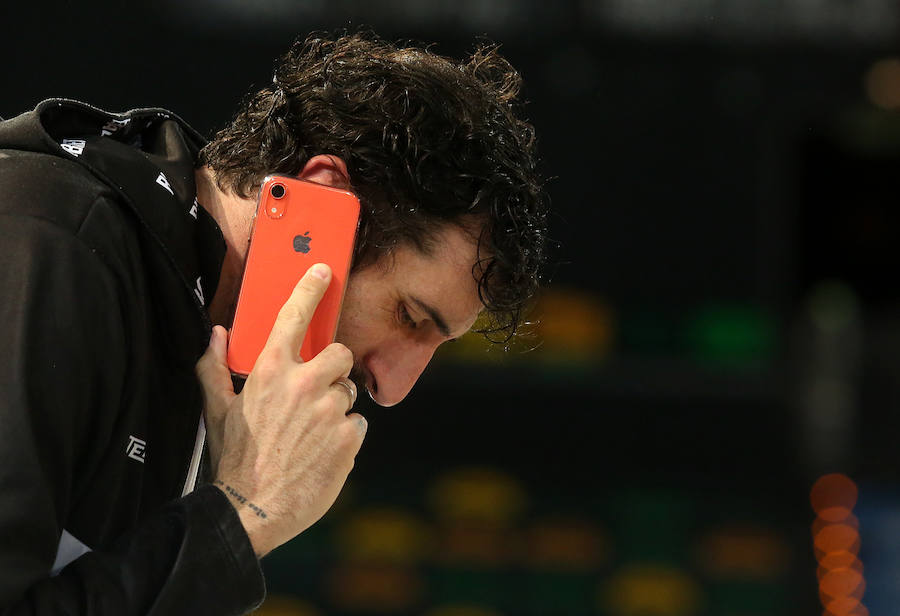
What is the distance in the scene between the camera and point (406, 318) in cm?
138

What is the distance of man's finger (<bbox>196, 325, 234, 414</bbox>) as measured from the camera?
120 centimetres

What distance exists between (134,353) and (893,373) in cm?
299

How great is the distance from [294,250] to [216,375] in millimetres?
170

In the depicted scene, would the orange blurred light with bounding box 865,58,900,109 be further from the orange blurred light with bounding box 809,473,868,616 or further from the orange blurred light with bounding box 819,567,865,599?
the orange blurred light with bounding box 819,567,865,599

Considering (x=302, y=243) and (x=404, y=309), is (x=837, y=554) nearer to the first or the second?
(x=404, y=309)

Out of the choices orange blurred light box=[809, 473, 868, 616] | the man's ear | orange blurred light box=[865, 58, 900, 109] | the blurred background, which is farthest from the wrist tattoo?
orange blurred light box=[865, 58, 900, 109]

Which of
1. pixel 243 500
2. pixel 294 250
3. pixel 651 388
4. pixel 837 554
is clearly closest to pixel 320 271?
pixel 294 250

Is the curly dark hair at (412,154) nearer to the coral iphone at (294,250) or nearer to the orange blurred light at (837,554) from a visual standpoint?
the coral iphone at (294,250)

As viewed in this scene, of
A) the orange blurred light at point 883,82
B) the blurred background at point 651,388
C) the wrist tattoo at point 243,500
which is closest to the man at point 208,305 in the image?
the wrist tattoo at point 243,500

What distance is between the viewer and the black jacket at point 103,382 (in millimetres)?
991

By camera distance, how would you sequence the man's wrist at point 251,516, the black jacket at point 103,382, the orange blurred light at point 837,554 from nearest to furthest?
the black jacket at point 103,382 → the man's wrist at point 251,516 → the orange blurred light at point 837,554

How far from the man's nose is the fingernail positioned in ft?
0.59

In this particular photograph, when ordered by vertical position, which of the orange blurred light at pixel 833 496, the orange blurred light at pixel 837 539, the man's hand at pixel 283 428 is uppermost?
the man's hand at pixel 283 428

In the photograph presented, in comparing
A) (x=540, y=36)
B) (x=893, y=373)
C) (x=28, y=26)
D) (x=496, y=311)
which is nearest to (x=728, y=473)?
(x=893, y=373)
